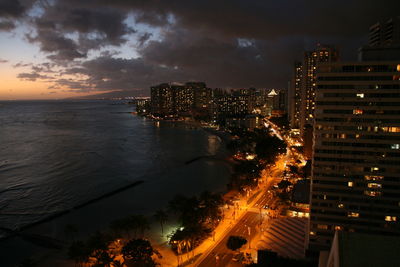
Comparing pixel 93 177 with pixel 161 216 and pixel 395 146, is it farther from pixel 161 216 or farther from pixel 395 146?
pixel 395 146

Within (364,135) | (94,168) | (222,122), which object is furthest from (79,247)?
(222,122)

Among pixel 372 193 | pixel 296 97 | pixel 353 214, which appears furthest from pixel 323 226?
pixel 296 97

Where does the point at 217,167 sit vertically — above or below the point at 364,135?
below

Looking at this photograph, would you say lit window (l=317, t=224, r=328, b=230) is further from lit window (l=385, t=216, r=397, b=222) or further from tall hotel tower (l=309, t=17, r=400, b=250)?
lit window (l=385, t=216, r=397, b=222)

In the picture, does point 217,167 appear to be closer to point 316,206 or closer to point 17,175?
point 316,206

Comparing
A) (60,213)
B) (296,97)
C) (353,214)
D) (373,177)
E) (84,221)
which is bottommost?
(84,221)

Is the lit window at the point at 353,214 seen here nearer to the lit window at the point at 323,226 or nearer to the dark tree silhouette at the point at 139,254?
the lit window at the point at 323,226

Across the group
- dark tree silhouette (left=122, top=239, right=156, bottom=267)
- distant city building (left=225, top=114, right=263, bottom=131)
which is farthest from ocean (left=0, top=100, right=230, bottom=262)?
distant city building (left=225, top=114, right=263, bottom=131)
